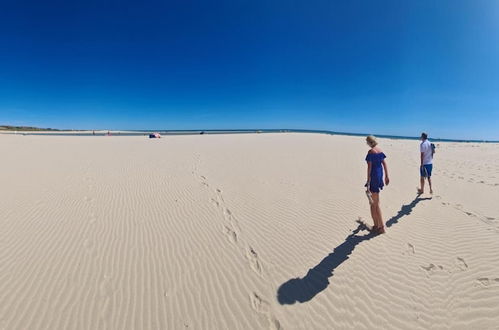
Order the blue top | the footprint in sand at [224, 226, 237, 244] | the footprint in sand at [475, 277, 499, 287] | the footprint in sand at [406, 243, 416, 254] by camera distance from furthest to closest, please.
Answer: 1. the footprint in sand at [224, 226, 237, 244]
2. the blue top
3. the footprint in sand at [406, 243, 416, 254]
4. the footprint in sand at [475, 277, 499, 287]

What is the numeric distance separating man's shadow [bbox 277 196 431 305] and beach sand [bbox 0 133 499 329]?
21mm

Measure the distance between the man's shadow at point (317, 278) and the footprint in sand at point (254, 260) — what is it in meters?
0.60

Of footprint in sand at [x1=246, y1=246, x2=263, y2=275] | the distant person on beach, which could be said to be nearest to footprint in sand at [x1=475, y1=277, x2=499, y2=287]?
the distant person on beach

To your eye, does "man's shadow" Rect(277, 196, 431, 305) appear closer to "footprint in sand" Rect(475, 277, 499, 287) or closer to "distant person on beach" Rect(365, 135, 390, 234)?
"distant person on beach" Rect(365, 135, 390, 234)

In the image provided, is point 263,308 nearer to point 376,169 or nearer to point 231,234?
point 231,234

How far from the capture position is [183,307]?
3.68 metres

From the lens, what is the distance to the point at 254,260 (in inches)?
195

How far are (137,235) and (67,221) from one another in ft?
7.19

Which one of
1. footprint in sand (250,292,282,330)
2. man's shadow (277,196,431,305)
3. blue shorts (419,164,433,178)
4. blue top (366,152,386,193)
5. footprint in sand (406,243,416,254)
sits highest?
blue top (366,152,386,193)

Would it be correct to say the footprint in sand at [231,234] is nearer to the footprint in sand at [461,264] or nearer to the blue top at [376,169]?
the blue top at [376,169]

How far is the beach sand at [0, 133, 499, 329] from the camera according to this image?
3.57m

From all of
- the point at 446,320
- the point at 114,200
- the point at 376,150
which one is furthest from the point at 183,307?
the point at 114,200

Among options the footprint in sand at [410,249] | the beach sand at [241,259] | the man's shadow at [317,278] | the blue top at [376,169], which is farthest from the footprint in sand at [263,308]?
the blue top at [376,169]

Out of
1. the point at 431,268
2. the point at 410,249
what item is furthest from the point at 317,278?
the point at 410,249
